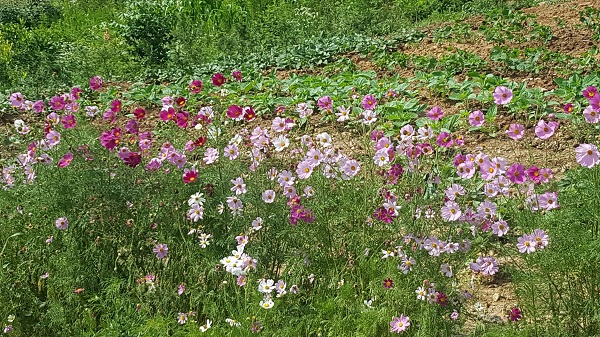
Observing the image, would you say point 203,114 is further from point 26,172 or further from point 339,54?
point 339,54

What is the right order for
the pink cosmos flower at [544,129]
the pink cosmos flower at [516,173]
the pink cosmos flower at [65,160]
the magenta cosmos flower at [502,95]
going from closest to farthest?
the pink cosmos flower at [516,173] → the pink cosmos flower at [544,129] → the magenta cosmos flower at [502,95] → the pink cosmos flower at [65,160]

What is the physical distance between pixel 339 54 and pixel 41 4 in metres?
8.97

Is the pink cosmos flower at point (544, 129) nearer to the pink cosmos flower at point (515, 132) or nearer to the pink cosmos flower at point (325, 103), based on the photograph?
the pink cosmos flower at point (515, 132)

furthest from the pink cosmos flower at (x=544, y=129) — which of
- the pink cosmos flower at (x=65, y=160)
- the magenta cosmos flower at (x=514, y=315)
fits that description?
the pink cosmos flower at (x=65, y=160)

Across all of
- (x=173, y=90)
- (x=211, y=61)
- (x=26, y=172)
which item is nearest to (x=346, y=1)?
(x=211, y=61)

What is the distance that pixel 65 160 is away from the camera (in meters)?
3.26

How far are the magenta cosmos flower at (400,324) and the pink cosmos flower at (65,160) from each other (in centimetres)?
171

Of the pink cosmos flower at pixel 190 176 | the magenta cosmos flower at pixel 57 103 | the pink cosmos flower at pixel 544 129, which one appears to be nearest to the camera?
the pink cosmos flower at pixel 544 129

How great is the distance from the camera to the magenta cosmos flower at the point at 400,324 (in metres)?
2.69

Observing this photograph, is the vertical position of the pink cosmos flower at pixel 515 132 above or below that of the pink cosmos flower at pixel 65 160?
above

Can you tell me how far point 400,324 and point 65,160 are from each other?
1.77 meters

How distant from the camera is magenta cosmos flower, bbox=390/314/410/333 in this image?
269cm

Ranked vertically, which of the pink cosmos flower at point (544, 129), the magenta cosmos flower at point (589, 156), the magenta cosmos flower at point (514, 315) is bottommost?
the magenta cosmos flower at point (514, 315)

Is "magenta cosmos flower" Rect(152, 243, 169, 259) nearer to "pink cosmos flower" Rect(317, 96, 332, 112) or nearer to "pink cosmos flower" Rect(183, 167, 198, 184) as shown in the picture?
"pink cosmos flower" Rect(183, 167, 198, 184)
